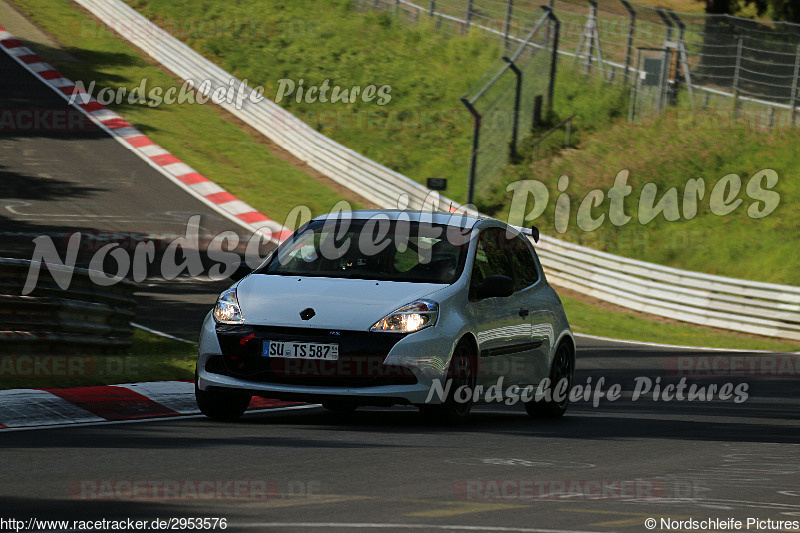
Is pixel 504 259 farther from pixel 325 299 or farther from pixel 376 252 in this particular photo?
pixel 325 299

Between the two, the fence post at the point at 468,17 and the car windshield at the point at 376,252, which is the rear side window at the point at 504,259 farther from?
the fence post at the point at 468,17

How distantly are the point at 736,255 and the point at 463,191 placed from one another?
7114 mm

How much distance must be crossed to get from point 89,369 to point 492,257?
11.9 ft

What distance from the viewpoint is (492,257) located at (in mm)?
10938

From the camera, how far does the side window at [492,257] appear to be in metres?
10.6

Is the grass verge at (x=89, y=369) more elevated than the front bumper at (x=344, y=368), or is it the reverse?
the front bumper at (x=344, y=368)

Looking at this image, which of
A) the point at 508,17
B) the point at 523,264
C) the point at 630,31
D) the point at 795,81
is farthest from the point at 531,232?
the point at 508,17

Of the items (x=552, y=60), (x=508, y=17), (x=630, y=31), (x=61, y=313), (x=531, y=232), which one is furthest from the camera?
(x=508, y=17)

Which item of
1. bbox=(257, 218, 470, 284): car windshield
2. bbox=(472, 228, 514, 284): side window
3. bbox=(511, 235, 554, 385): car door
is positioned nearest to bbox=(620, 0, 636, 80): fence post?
bbox=(511, 235, 554, 385): car door

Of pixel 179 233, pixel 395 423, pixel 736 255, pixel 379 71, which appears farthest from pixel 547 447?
pixel 379 71

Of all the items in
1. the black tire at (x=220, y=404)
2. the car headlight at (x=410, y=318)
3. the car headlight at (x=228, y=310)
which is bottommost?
the black tire at (x=220, y=404)

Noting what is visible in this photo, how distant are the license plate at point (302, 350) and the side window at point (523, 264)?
231cm

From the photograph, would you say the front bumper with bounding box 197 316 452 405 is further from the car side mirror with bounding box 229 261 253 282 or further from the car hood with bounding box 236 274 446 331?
the car side mirror with bounding box 229 261 253 282

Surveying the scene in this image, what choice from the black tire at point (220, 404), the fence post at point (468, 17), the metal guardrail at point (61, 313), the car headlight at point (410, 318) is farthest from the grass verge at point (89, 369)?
the fence post at point (468, 17)
